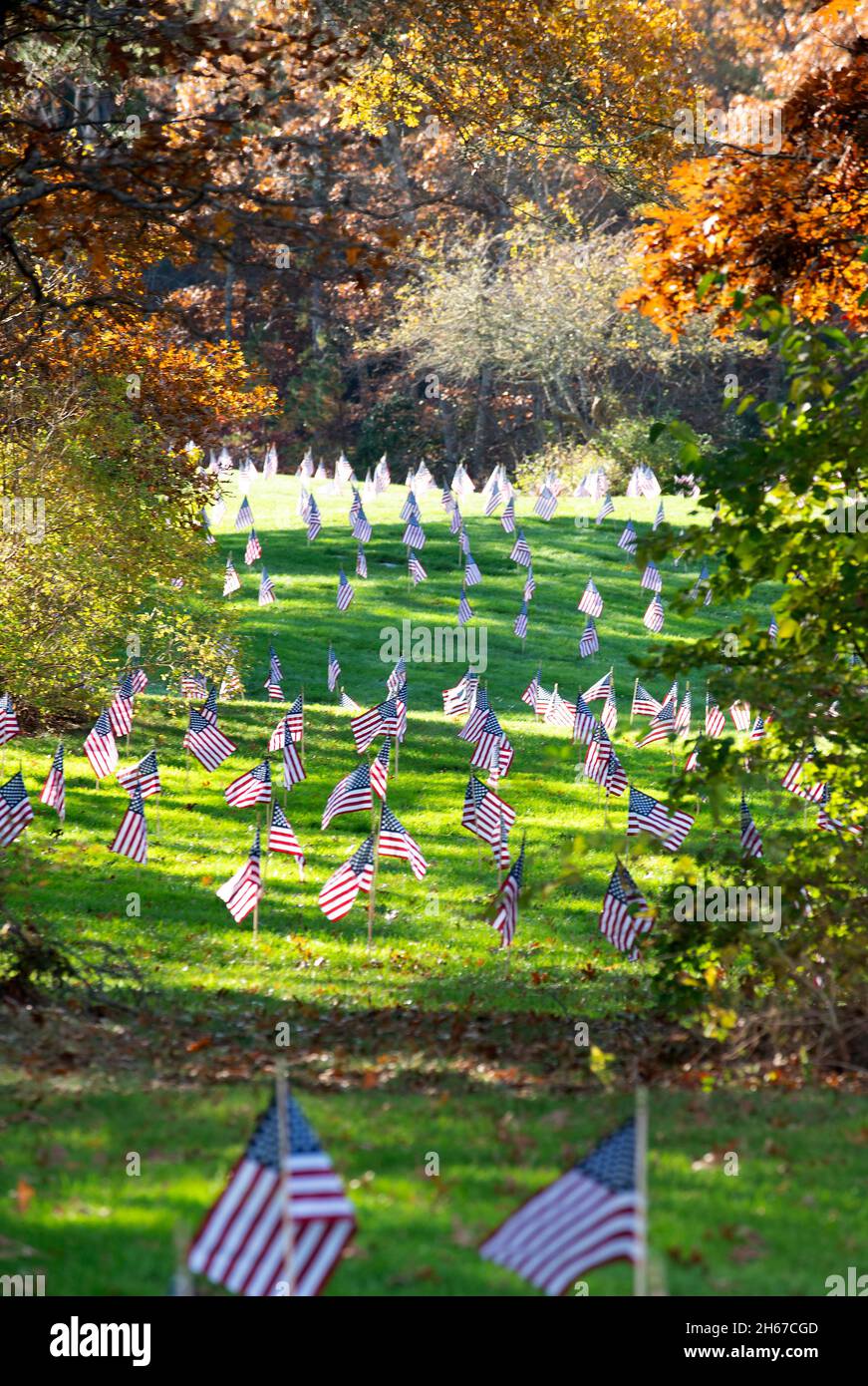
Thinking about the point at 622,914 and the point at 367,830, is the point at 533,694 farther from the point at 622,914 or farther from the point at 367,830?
the point at 622,914

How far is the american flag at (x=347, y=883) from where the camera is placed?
55.2ft

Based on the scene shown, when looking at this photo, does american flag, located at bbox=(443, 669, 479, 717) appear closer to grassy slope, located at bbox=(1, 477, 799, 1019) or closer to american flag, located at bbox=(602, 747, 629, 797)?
grassy slope, located at bbox=(1, 477, 799, 1019)

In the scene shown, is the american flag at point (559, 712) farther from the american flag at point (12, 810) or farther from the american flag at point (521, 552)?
the american flag at point (521, 552)

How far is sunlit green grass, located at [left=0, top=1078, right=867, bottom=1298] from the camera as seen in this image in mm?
6348

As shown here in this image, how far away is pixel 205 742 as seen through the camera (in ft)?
78.4

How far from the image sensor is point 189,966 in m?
16.2

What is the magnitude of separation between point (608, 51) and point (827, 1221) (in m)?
17.7

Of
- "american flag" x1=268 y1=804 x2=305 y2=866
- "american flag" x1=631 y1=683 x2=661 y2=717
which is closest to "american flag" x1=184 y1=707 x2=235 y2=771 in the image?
"american flag" x1=268 y1=804 x2=305 y2=866

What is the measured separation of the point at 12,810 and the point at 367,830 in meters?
6.65

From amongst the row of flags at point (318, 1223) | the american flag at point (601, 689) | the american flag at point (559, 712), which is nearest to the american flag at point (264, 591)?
the american flag at point (559, 712)

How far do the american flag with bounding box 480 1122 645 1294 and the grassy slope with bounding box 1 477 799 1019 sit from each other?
4580 mm

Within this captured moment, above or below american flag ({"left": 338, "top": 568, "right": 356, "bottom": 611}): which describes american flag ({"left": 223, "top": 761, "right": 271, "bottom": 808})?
below

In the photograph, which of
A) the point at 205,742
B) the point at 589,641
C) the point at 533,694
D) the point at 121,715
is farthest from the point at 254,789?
the point at 589,641
